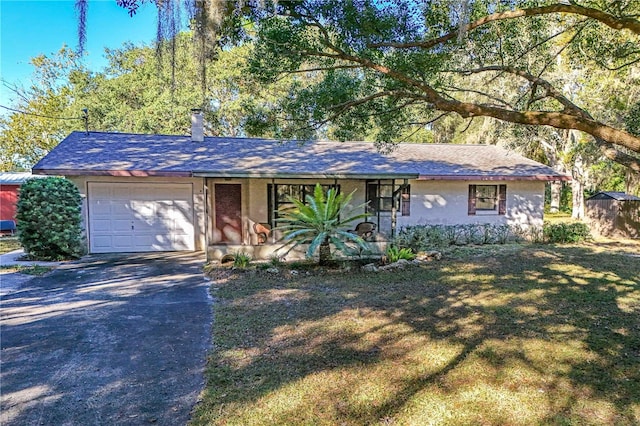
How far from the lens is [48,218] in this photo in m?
9.30

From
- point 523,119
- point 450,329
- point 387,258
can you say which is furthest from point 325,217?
point 523,119

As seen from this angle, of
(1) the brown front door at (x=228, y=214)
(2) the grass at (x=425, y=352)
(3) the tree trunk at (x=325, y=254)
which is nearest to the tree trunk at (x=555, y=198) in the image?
(2) the grass at (x=425, y=352)

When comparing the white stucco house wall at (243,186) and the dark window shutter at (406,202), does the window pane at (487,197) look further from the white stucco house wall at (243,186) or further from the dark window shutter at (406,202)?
the dark window shutter at (406,202)

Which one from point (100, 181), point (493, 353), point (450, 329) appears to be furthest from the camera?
point (100, 181)

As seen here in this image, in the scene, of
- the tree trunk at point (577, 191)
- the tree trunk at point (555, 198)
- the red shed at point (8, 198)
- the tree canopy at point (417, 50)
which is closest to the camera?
the tree canopy at point (417, 50)

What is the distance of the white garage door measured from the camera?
11172 mm

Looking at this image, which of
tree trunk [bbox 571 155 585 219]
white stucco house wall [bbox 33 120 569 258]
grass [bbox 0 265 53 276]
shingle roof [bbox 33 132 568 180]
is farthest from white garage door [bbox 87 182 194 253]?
tree trunk [bbox 571 155 585 219]

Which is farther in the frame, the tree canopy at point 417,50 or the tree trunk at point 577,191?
the tree trunk at point 577,191

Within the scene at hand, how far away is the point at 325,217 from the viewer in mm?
8750

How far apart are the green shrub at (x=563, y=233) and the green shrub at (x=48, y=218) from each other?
14.5 meters

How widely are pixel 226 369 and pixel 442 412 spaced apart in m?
2.07

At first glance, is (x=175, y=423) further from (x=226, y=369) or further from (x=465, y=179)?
(x=465, y=179)

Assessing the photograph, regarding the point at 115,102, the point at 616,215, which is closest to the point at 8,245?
the point at 115,102

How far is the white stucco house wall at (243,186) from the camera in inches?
427
